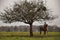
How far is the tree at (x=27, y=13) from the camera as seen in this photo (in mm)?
2736

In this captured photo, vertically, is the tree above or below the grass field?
above

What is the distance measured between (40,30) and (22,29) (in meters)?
0.30

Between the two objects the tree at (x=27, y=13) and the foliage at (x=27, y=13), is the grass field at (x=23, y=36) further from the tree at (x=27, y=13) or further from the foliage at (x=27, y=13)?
the foliage at (x=27, y=13)

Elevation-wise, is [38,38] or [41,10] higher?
[41,10]

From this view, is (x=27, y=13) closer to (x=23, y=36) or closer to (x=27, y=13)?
(x=27, y=13)

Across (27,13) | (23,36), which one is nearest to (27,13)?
(27,13)

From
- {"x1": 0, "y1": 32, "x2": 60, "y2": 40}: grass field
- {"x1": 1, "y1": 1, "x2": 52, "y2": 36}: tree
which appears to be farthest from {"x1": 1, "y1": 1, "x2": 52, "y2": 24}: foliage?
{"x1": 0, "y1": 32, "x2": 60, "y2": 40}: grass field

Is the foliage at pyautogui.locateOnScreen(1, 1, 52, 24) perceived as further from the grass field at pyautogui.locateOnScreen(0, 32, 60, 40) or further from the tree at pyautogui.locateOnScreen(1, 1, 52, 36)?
the grass field at pyautogui.locateOnScreen(0, 32, 60, 40)

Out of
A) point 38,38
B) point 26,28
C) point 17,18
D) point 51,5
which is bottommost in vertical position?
point 38,38

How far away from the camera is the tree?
2.74 meters

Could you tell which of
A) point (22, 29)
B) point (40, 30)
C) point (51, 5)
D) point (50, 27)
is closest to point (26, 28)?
point (22, 29)

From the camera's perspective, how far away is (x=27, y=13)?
9.07 ft

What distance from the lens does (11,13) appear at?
9.00 ft

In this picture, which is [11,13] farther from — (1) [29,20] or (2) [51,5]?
(2) [51,5]
